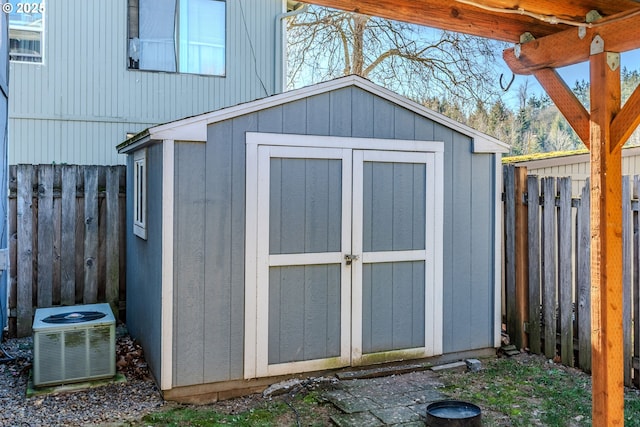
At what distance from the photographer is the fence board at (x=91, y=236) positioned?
18.8 feet

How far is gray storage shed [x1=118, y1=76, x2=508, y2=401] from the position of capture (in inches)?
160

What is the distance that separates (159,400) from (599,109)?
11.3 ft

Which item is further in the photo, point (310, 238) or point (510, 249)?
point (510, 249)

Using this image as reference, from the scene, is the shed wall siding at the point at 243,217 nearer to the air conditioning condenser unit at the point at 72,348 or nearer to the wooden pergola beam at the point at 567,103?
the air conditioning condenser unit at the point at 72,348

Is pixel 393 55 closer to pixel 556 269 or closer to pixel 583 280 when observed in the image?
pixel 556 269

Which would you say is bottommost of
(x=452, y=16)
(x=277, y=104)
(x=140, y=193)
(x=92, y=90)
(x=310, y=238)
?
(x=310, y=238)

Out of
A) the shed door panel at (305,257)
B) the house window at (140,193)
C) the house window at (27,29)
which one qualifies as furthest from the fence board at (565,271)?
the house window at (27,29)

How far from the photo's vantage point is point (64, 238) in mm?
5676

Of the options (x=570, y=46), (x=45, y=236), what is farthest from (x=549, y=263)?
(x=45, y=236)

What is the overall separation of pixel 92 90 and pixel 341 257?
17.7ft

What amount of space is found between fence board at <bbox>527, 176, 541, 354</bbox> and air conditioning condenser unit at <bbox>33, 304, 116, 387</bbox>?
366cm

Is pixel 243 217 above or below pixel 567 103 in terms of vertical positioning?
below

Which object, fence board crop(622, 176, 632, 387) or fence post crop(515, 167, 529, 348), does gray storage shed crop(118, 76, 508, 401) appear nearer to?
fence post crop(515, 167, 529, 348)

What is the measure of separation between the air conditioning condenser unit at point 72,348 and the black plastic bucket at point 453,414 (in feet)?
8.14
